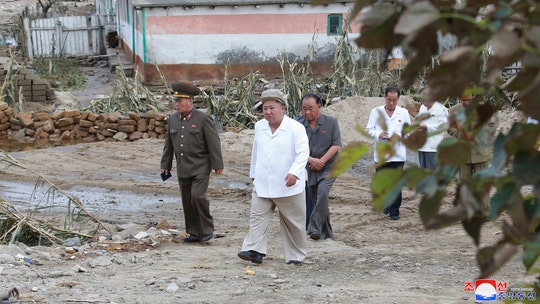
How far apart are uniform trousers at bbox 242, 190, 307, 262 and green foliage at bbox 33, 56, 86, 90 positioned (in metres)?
17.5

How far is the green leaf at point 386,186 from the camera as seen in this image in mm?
1984

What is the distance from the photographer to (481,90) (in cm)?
209

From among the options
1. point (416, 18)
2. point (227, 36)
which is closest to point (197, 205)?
point (416, 18)

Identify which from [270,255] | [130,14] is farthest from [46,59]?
[270,255]

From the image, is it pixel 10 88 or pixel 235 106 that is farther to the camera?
pixel 10 88

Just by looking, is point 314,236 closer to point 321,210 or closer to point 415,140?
point 321,210

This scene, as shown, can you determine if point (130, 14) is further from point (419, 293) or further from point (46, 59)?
point (419, 293)

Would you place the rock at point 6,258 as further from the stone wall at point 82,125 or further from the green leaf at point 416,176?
the stone wall at point 82,125

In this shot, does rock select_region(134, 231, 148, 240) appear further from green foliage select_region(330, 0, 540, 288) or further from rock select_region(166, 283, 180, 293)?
green foliage select_region(330, 0, 540, 288)

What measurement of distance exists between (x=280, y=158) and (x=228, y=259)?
1315 mm

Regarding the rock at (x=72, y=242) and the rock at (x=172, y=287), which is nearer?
the rock at (x=172, y=287)

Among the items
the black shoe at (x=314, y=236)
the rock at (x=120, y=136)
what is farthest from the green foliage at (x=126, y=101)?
the black shoe at (x=314, y=236)

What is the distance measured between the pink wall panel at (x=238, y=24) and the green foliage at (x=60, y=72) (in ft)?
10.8

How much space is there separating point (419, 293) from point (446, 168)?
17.8 feet
